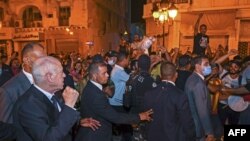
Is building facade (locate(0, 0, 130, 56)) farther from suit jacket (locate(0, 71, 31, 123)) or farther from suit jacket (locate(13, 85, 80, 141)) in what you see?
suit jacket (locate(13, 85, 80, 141))

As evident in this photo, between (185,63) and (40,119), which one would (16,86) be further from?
(185,63)

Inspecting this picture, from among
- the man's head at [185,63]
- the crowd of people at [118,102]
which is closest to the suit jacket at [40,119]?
the crowd of people at [118,102]

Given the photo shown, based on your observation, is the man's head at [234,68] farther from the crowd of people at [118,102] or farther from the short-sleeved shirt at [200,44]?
the short-sleeved shirt at [200,44]

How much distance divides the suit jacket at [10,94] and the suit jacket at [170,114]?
1.96 m

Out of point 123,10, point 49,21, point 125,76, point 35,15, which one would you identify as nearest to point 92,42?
point 49,21

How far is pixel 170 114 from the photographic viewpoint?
454 cm

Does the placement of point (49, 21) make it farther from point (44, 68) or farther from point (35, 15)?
point (44, 68)

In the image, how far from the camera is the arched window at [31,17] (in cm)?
3419

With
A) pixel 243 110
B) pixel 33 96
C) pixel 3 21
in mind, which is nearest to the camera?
pixel 33 96

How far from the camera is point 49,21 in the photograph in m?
32.8

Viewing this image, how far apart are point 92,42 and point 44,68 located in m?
28.9

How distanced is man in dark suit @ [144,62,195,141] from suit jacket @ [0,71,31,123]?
1.95 metres

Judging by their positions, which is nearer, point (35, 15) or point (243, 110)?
point (243, 110)

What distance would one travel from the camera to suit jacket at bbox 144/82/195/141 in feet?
14.8
